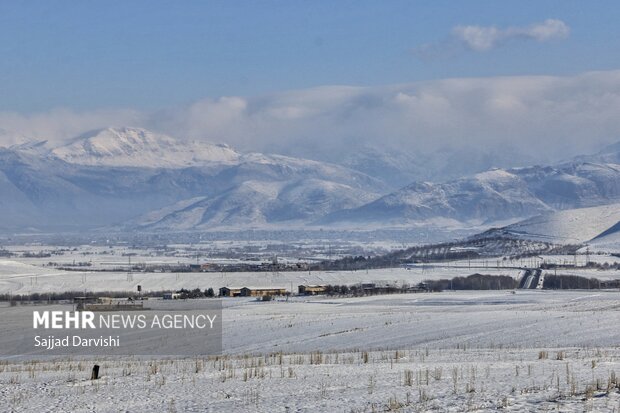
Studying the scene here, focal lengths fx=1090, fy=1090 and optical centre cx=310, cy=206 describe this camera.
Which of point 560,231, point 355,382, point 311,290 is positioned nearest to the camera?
point 355,382

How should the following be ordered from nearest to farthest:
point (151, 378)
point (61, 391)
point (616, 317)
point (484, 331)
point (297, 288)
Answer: point (61, 391), point (151, 378), point (484, 331), point (616, 317), point (297, 288)

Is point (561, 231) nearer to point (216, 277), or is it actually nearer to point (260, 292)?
point (216, 277)

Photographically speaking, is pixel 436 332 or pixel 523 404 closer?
pixel 523 404

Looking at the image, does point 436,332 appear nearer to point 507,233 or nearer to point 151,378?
point 151,378

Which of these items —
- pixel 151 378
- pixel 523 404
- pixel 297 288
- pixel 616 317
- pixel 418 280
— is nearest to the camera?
pixel 523 404

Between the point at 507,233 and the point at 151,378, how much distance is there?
163949mm

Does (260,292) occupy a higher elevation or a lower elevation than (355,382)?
higher

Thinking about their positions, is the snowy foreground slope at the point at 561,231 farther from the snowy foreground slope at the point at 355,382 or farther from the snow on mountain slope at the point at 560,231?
the snowy foreground slope at the point at 355,382

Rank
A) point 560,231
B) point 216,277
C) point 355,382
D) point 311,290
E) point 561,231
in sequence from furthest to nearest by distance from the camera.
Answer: point 560,231
point 561,231
point 216,277
point 311,290
point 355,382

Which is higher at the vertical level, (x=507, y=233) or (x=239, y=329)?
(x=507, y=233)

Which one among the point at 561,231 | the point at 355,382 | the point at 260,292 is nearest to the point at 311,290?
the point at 260,292

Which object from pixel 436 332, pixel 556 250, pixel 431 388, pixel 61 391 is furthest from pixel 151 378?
pixel 556 250

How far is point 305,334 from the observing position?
130ft

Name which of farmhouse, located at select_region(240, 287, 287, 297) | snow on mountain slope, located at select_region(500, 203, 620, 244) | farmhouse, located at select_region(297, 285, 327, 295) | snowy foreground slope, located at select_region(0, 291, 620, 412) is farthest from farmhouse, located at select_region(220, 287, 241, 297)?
snow on mountain slope, located at select_region(500, 203, 620, 244)
